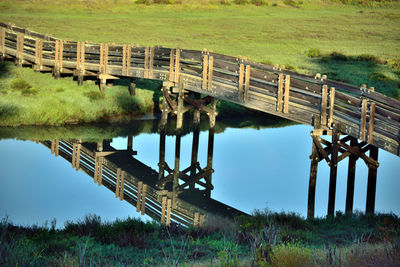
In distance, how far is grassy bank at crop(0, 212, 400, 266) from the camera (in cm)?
935

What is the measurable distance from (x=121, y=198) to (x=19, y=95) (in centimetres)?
1481

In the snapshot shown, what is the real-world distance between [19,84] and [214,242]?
23.1m

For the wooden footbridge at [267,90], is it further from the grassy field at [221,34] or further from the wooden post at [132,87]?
the grassy field at [221,34]

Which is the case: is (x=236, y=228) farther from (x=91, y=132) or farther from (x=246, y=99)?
(x=91, y=132)

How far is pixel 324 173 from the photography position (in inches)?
952

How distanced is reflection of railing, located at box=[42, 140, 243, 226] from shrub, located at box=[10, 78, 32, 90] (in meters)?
7.47

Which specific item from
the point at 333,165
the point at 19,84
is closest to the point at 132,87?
the point at 19,84

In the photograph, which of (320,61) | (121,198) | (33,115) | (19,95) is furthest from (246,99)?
(320,61)

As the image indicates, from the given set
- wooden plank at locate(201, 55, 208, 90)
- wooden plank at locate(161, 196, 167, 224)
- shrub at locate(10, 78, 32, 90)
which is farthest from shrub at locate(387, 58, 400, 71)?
wooden plank at locate(161, 196, 167, 224)

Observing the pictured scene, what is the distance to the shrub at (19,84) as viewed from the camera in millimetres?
32688

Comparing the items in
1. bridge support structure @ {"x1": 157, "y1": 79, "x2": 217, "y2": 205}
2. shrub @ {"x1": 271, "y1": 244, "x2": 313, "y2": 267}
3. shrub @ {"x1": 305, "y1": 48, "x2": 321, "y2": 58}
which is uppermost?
shrub @ {"x1": 305, "y1": 48, "x2": 321, "y2": 58}

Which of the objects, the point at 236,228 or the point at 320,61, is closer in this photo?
the point at 236,228

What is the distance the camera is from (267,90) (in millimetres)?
21031

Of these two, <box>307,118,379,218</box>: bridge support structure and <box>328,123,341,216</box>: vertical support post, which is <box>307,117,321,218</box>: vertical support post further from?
<box>328,123,341,216</box>: vertical support post
